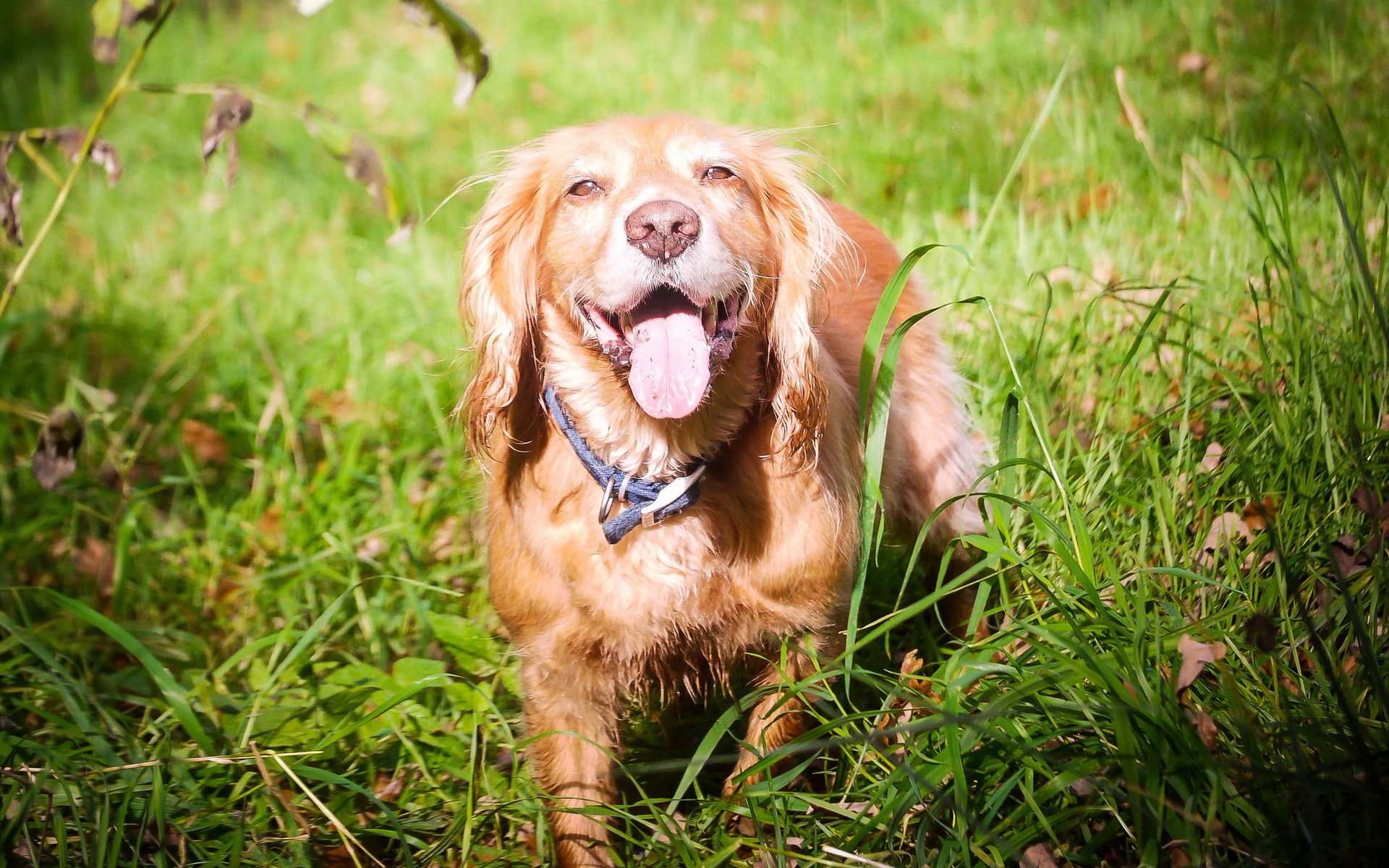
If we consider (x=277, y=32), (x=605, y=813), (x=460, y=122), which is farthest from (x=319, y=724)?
(x=277, y=32)

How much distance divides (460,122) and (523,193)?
4294 millimetres

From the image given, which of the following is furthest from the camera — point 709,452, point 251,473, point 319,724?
point 251,473

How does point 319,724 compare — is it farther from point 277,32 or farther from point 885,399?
point 277,32

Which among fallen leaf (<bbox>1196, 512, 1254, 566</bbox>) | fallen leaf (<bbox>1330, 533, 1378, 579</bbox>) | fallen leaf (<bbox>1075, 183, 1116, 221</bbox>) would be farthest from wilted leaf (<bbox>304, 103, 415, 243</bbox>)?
fallen leaf (<bbox>1075, 183, 1116, 221</bbox>)

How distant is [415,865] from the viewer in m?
2.06

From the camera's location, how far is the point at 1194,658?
1697 mm

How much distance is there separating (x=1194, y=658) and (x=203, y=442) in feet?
10.7

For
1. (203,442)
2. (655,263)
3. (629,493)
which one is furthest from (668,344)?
(203,442)

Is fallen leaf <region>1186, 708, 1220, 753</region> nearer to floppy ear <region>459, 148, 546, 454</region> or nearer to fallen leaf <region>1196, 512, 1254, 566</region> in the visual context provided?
fallen leaf <region>1196, 512, 1254, 566</region>

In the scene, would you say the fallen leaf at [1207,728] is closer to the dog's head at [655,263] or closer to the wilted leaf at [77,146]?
the dog's head at [655,263]

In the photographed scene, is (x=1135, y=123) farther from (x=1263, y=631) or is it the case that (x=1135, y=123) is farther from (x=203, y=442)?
(x=203, y=442)

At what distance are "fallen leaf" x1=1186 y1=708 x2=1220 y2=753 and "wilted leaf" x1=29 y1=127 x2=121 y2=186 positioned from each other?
7.60ft

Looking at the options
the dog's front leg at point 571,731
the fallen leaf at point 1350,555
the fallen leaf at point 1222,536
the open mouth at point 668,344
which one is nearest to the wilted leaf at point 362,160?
the open mouth at point 668,344

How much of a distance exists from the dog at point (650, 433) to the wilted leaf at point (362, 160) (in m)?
0.22
